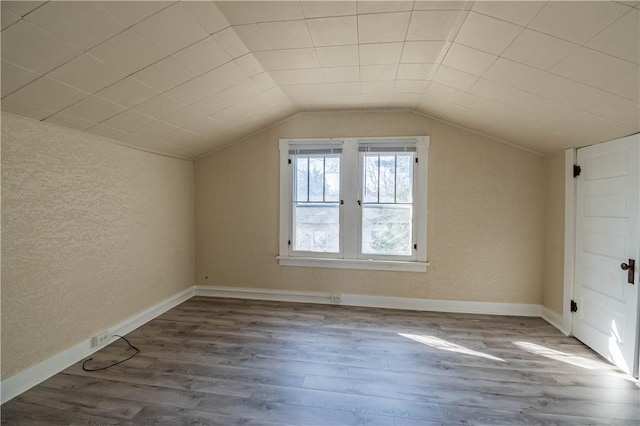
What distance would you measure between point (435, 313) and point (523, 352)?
978 millimetres

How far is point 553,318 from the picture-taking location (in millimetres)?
3084

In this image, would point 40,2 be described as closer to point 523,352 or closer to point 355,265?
point 355,265

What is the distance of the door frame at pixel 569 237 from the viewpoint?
2.82m

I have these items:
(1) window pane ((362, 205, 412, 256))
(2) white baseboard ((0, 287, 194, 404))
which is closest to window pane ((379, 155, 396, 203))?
(1) window pane ((362, 205, 412, 256))

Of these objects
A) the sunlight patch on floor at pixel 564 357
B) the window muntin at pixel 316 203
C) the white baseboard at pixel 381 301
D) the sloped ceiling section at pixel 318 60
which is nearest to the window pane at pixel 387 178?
the window muntin at pixel 316 203

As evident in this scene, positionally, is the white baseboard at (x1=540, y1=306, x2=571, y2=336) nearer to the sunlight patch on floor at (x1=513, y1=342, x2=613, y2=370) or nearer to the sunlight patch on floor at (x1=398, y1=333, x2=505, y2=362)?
the sunlight patch on floor at (x1=513, y1=342, x2=613, y2=370)

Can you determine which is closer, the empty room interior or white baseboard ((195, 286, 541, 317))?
the empty room interior

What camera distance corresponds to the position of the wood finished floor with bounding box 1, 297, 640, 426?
1777 mm

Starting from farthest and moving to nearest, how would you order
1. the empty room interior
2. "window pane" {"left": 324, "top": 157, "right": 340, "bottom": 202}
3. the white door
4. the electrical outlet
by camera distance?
1. "window pane" {"left": 324, "top": 157, "right": 340, "bottom": 202}
2. the electrical outlet
3. the white door
4. the empty room interior

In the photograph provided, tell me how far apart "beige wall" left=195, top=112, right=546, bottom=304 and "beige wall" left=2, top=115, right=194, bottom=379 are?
0.91 m

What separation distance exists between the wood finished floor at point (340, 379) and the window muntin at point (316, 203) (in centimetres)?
104

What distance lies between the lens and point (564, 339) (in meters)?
2.77

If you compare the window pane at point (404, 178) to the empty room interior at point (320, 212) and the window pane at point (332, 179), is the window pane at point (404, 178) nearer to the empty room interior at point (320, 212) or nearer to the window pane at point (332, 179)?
the empty room interior at point (320, 212)

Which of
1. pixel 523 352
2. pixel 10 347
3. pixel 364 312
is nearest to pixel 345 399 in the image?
pixel 364 312
